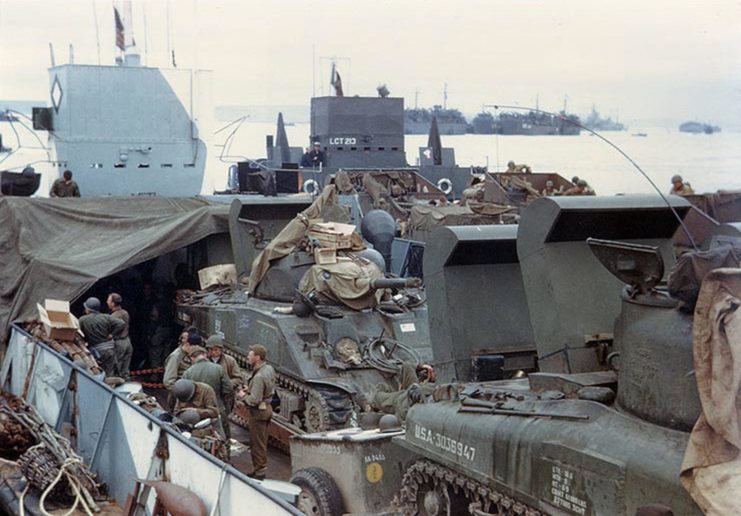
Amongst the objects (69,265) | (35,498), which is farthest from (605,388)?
(69,265)

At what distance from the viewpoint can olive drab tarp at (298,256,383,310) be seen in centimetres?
1366

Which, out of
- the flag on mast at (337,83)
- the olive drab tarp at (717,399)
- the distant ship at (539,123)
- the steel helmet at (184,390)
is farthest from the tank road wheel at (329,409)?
the flag on mast at (337,83)

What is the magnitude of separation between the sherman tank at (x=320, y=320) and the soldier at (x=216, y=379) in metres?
1.64

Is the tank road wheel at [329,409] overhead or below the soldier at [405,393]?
below

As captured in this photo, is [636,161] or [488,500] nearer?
[636,161]

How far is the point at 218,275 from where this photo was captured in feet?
54.0

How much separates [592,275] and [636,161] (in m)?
3.50

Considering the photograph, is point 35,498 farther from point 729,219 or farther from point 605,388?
point 729,219

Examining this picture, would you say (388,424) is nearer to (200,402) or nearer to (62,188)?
(200,402)

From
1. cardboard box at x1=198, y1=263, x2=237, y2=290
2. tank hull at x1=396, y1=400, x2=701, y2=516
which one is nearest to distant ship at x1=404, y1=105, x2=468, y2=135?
cardboard box at x1=198, y1=263, x2=237, y2=290

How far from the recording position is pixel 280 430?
41.5ft

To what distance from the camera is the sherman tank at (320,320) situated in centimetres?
1261

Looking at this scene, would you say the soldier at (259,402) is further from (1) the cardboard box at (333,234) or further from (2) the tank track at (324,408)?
(1) the cardboard box at (333,234)

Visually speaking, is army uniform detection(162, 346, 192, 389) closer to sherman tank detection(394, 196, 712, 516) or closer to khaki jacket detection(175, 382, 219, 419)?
khaki jacket detection(175, 382, 219, 419)
